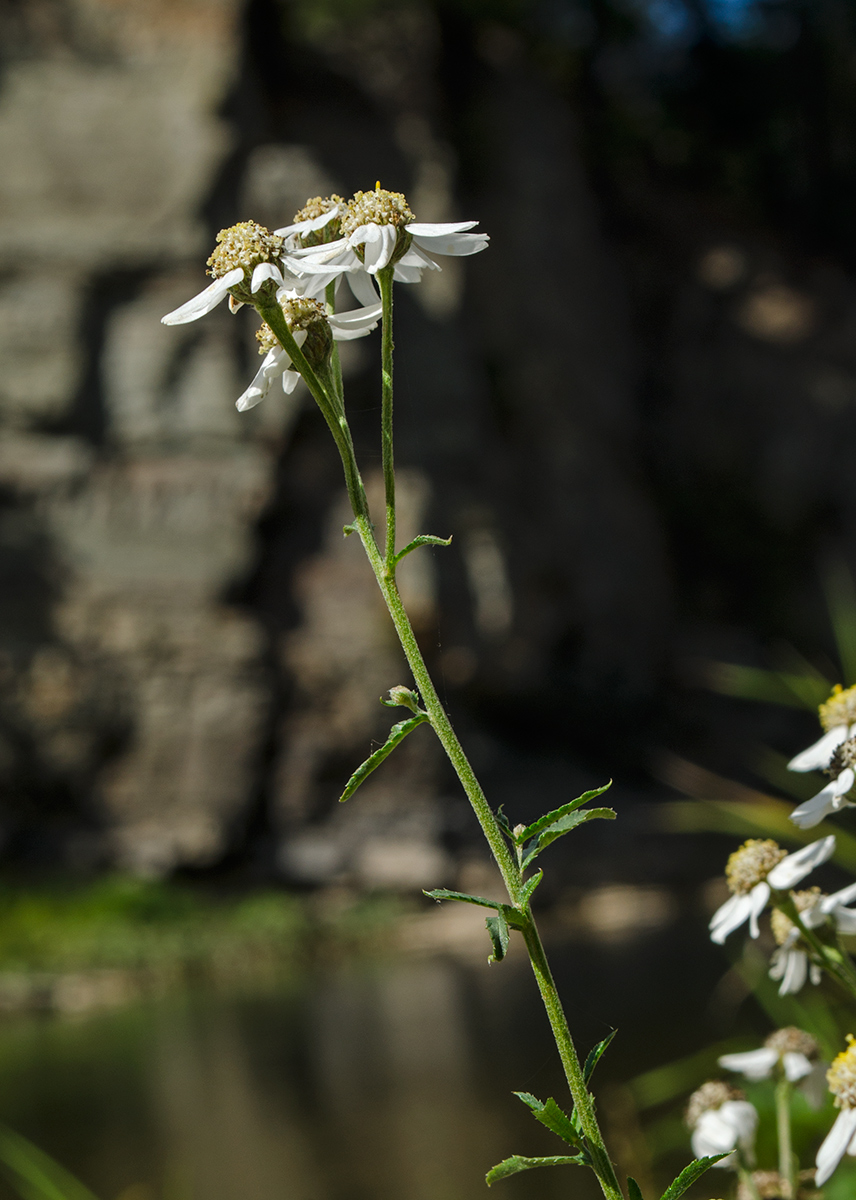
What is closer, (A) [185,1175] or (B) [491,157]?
(A) [185,1175]

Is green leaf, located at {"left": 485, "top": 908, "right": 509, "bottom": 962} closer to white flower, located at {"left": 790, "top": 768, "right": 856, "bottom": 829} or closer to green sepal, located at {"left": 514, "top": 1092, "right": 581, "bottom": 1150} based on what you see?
green sepal, located at {"left": 514, "top": 1092, "right": 581, "bottom": 1150}

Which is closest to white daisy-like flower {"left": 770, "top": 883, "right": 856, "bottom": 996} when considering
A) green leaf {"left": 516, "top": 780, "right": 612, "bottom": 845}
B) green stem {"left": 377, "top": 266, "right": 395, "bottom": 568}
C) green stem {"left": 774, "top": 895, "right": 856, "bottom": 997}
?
green stem {"left": 774, "top": 895, "right": 856, "bottom": 997}

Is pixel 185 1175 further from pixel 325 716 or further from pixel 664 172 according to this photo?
pixel 664 172

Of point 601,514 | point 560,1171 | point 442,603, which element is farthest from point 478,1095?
point 601,514

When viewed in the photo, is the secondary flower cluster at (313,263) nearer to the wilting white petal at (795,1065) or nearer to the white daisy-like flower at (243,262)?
the white daisy-like flower at (243,262)

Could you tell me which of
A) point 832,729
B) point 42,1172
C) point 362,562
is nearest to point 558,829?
point 832,729

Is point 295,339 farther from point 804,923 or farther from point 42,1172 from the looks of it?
point 42,1172
